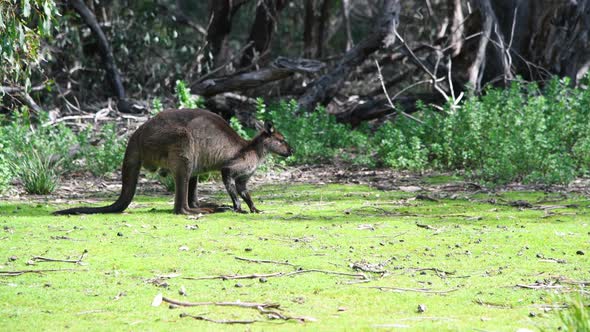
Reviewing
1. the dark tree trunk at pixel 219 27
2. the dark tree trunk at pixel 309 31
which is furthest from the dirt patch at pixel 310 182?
the dark tree trunk at pixel 309 31

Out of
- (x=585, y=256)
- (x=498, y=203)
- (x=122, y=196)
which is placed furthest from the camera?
(x=498, y=203)

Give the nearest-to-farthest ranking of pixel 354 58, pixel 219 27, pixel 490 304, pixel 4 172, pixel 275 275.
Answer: pixel 490 304
pixel 275 275
pixel 4 172
pixel 354 58
pixel 219 27

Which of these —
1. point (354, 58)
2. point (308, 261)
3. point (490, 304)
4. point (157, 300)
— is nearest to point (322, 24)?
point (354, 58)

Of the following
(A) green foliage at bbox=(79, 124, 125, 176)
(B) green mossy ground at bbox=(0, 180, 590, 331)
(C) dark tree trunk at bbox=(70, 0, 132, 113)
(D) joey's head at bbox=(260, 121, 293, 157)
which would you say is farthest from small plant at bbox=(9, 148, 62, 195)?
(C) dark tree trunk at bbox=(70, 0, 132, 113)

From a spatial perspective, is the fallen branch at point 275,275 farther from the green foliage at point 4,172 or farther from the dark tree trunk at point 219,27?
the dark tree trunk at point 219,27

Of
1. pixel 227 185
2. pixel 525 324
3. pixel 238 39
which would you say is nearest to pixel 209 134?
pixel 227 185

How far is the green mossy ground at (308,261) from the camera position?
422 centimetres

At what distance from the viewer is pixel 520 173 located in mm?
9414

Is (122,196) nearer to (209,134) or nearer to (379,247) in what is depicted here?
(209,134)

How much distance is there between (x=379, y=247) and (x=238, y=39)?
18514mm

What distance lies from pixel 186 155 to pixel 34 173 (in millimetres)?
2310

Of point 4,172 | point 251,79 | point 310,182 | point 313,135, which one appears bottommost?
point 310,182

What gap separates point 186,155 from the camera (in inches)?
281

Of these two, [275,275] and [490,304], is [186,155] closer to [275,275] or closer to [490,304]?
[275,275]
